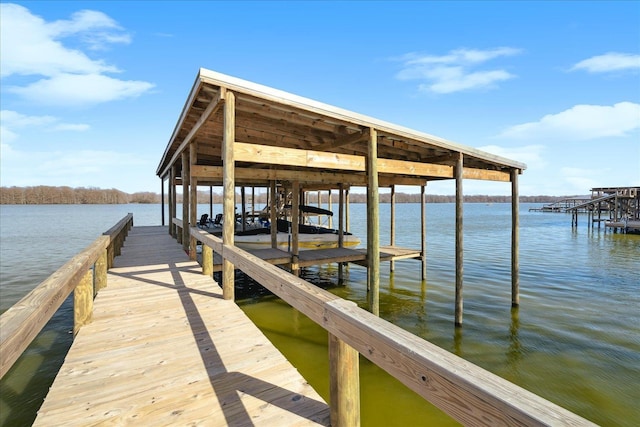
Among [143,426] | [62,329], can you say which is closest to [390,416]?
[143,426]

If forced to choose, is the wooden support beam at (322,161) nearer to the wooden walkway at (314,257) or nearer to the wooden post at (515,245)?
the wooden post at (515,245)

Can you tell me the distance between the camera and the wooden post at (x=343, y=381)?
6.81ft

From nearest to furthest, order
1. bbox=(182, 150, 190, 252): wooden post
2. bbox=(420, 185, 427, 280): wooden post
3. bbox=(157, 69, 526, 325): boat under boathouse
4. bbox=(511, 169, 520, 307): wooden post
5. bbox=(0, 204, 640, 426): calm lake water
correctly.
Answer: bbox=(157, 69, 526, 325): boat under boathouse
bbox=(0, 204, 640, 426): calm lake water
bbox=(182, 150, 190, 252): wooden post
bbox=(511, 169, 520, 307): wooden post
bbox=(420, 185, 427, 280): wooden post

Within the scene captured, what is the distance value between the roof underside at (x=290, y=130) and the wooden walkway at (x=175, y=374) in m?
2.80

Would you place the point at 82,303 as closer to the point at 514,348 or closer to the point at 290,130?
the point at 290,130

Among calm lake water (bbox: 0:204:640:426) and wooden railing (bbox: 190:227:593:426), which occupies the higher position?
wooden railing (bbox: 190:227:593:426)

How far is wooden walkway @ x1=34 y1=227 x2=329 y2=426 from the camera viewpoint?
2.26m

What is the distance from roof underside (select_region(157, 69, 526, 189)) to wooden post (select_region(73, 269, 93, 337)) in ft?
9.28

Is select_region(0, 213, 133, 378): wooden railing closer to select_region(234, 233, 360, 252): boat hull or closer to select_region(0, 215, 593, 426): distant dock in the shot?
select_region(0, 215, 593, 426): distant dock

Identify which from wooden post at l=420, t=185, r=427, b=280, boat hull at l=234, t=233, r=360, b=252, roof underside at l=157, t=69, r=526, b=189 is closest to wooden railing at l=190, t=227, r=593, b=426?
roof underside at l=157, t=69, r=526, b=189

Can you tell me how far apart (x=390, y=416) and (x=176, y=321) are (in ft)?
11.6

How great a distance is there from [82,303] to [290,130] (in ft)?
19.8

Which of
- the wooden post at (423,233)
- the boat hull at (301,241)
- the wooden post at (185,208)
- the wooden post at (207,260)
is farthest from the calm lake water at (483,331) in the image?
the wooden post at (185,208)

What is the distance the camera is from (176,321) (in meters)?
4.02
